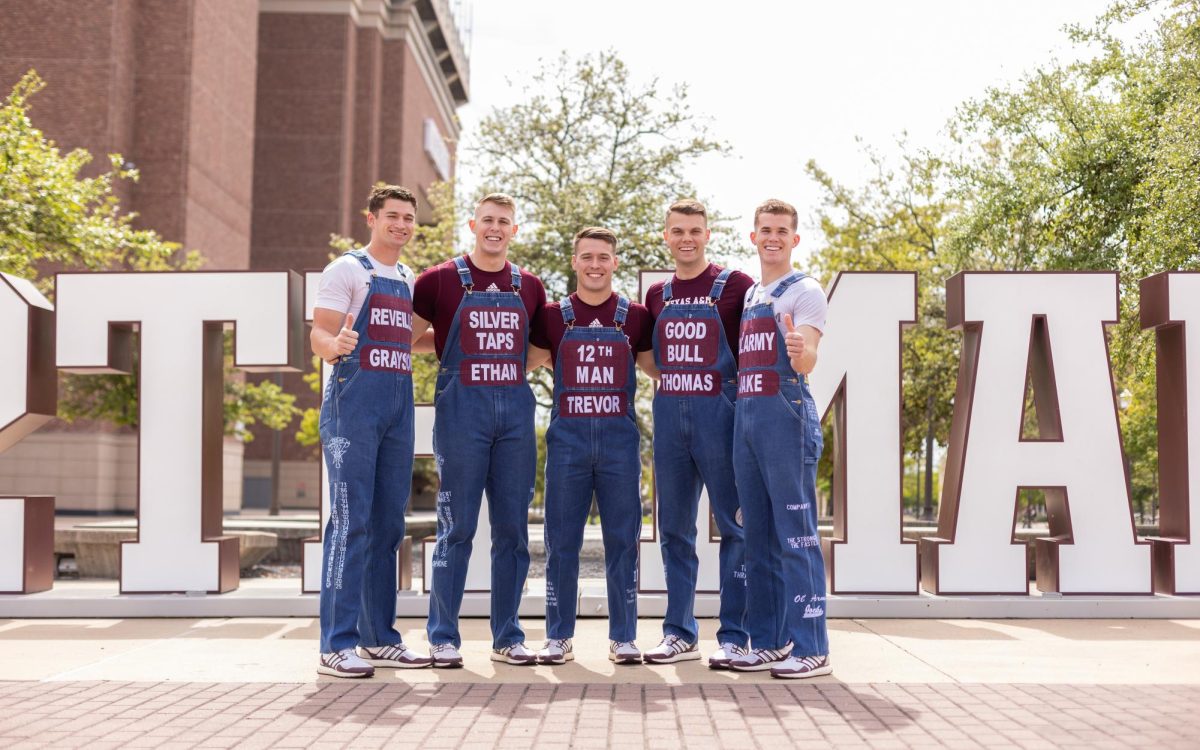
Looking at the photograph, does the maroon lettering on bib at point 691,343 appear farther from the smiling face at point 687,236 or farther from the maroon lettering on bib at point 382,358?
the maroon lettering on bib at point 382,358

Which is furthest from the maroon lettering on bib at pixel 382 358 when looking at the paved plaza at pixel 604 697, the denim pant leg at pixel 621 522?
the paved plaza at pixel 604 697

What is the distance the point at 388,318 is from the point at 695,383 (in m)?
1.68

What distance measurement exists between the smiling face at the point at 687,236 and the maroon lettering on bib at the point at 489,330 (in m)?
0.95

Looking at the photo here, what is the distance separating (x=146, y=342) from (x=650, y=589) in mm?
4181

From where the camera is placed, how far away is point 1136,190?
17.2 m

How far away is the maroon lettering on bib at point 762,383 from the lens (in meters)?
6.23

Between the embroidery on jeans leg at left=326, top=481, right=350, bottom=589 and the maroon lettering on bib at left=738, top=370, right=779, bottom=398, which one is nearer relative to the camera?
the maroon lettering on bib at left=738, top=370, right=779, bottom=398

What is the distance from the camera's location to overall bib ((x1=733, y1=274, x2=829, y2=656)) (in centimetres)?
620

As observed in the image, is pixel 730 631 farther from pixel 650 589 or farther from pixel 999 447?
pixel 999 447

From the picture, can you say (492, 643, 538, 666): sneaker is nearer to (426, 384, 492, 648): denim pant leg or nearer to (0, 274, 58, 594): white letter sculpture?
(426, 384, 492, 648): denim pant leg

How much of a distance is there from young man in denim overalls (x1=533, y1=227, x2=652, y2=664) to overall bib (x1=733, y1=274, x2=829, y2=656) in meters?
0.65

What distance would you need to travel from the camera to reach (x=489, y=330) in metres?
6.53

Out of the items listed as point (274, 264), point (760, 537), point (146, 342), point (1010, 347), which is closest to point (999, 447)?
point (1010, 347)

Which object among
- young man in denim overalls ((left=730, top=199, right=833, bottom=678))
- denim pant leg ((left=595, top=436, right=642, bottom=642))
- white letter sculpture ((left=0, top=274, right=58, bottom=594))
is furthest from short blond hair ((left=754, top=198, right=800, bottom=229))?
white letter sculpture ((left=0, top=274, right=58, bottom=594))
